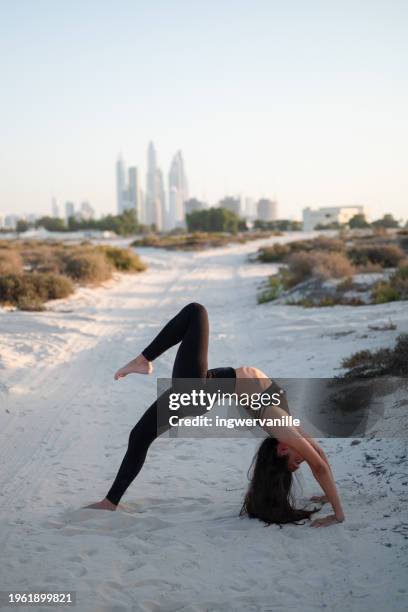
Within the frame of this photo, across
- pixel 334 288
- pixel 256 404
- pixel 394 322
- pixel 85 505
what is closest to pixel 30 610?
pixel 85 505

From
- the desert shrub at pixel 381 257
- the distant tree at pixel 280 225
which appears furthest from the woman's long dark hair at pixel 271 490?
the distant tree at pixel 280 225

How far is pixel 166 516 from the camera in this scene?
4.47 meters

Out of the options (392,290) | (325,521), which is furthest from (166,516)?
(392,290)

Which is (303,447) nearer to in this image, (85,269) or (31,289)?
(31,289)

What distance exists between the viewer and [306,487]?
16.4 feet

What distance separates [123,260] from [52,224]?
89.9 meters

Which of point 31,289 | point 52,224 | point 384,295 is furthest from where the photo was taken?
point 52,224

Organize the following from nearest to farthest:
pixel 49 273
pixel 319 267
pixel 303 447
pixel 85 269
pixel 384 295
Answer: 1. pixel 303 447
2. pixel 384 295
3. pixel 319 267
4. pixel 49 273
5. pixel 85 269

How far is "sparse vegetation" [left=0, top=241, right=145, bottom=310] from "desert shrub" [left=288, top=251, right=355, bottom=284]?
6796mm

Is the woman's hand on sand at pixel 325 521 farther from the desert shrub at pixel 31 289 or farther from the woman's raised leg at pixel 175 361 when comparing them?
the desert shrub at pixel 31 289

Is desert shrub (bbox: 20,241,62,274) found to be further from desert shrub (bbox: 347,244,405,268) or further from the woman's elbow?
the woman's elbow

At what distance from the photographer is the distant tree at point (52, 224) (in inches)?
4373

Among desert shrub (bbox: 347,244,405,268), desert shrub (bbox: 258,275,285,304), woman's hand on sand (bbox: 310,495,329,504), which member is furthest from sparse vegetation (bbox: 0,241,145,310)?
woman's hand on sand (bbox: 310,495,329,504)

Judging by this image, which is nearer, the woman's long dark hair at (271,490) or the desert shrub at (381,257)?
the woman's long dark hair at (271,490)
